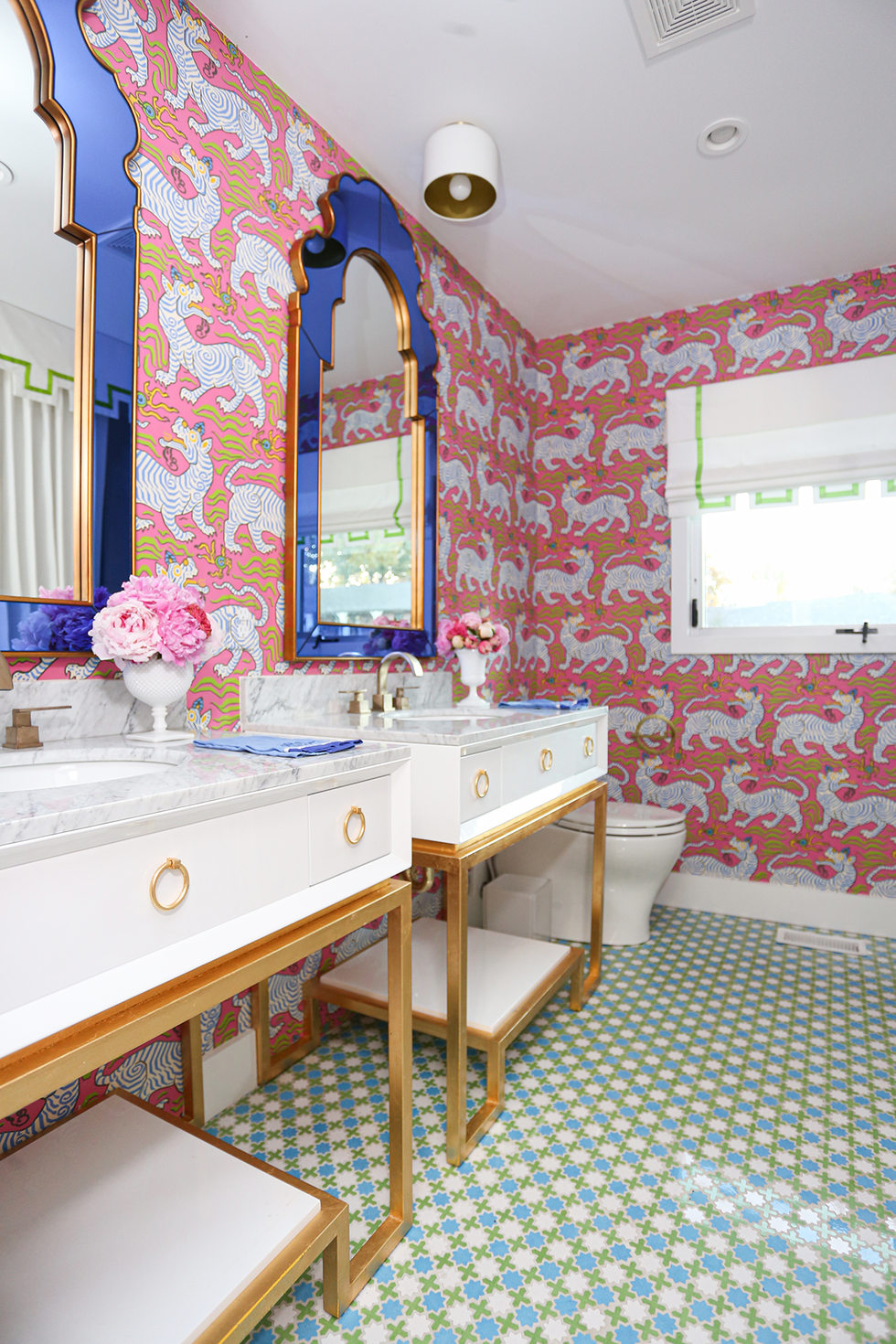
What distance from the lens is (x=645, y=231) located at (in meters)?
2.47

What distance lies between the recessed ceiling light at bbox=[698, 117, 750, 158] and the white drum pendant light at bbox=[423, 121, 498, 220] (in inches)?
23.1

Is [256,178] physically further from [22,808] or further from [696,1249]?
[696,1249]

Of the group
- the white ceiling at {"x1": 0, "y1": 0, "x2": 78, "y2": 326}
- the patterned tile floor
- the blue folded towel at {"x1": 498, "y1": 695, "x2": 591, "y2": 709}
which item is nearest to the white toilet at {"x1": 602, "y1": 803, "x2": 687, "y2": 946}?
the patterned tile floor

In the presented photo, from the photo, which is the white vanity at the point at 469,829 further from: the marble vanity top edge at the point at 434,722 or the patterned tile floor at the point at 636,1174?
the patterned tile floor at the point at 636,1174

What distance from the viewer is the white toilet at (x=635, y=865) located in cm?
250

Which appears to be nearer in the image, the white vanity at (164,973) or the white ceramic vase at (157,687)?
the white vanity at (164,973)

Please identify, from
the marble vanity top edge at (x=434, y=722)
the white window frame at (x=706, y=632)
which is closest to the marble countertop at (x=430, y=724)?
the marble vanity top edge at (x=434, y=722)

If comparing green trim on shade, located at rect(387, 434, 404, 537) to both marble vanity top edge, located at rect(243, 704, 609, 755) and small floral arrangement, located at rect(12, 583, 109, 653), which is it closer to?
marble vanity top edge, located at rect(243, 704, 609, 755)

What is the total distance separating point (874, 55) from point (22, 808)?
242cm

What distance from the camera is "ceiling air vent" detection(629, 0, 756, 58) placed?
159 centimetres

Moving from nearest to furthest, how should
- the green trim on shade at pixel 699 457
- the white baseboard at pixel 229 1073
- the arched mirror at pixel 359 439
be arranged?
the white baseboard at pixel 229 1073 < the arched mirror at pixel 359 439 < the green trim on shade at pixel 699 457

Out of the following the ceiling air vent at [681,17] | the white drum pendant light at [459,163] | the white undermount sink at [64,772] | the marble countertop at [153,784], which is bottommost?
the white undermount sink at [64,772]

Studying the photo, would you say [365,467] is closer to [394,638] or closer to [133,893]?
[394,638]

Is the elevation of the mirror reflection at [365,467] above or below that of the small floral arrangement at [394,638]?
above
